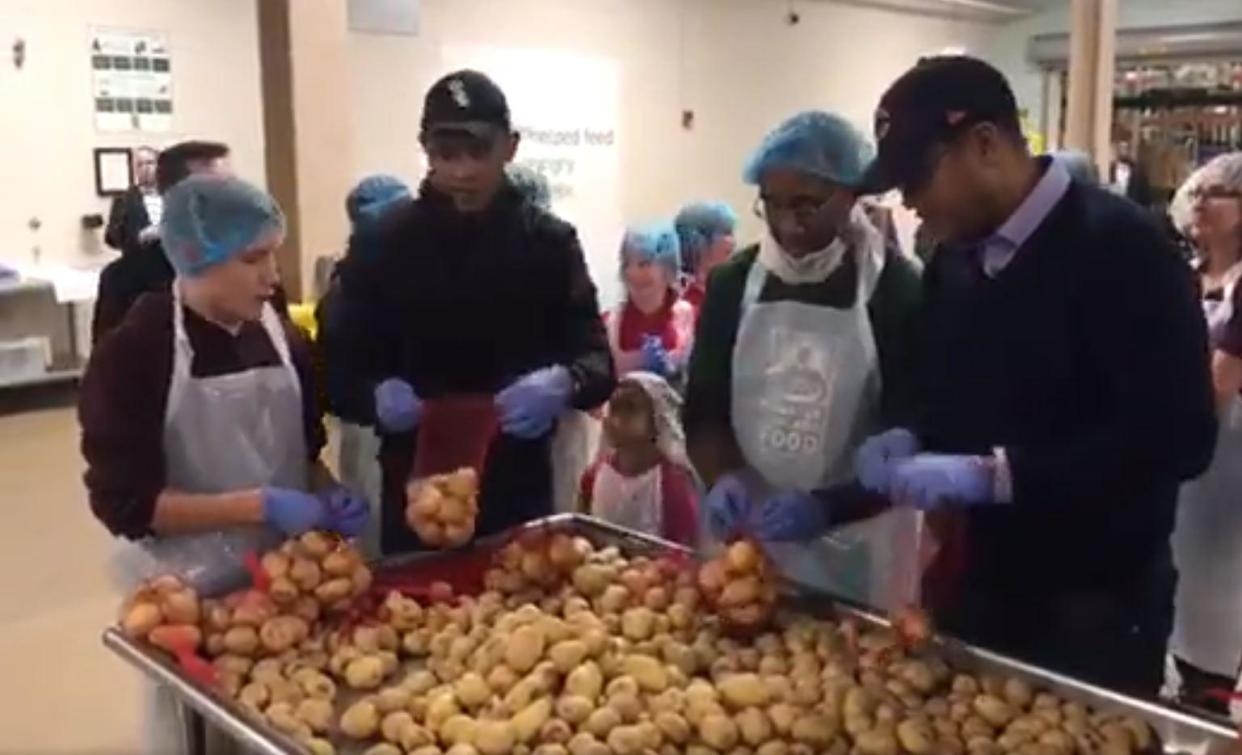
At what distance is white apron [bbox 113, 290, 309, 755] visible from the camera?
1.82 meters

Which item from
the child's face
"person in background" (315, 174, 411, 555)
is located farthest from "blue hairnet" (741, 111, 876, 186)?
the child's face

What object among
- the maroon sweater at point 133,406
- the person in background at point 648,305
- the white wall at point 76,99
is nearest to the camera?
the maroon sweater at point 133,406

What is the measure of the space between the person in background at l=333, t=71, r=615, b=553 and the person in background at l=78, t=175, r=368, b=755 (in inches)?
8.6

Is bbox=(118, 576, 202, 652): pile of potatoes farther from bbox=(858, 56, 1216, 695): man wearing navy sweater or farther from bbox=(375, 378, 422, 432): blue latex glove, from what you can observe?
bbox=(858, 56, 1216, 695): man wearing navy sweater

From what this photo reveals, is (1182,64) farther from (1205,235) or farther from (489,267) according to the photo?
(489,267)

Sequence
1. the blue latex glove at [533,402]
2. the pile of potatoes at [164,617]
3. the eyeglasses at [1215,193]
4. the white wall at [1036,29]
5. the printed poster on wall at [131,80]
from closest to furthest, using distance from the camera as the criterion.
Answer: the pile of potatoes at [164,617], the blue latex glove at [533,402], the eyeglasses at [1215,193], the printed poster on wall at [131,80], the white wall at [1036,29]

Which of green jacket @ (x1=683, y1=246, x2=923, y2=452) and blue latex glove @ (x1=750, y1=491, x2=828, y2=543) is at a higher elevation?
green jacket @ (x1=683, y1=246, x2=923, y2=452)

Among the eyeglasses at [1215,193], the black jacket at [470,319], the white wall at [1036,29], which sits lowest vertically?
the black jacket at [470,319]

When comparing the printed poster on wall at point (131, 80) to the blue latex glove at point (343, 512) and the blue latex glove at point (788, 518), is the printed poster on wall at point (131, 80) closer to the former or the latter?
the blue latex glove at point (343, 512)

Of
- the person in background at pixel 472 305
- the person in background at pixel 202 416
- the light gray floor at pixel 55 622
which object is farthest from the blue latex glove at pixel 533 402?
the light gray floor at pixel 55 622

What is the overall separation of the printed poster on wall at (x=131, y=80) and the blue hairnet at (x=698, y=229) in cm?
320

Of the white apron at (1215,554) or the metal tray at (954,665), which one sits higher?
the metal tray at (954,665)

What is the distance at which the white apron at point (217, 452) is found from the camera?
182 cm

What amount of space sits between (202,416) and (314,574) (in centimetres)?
32
